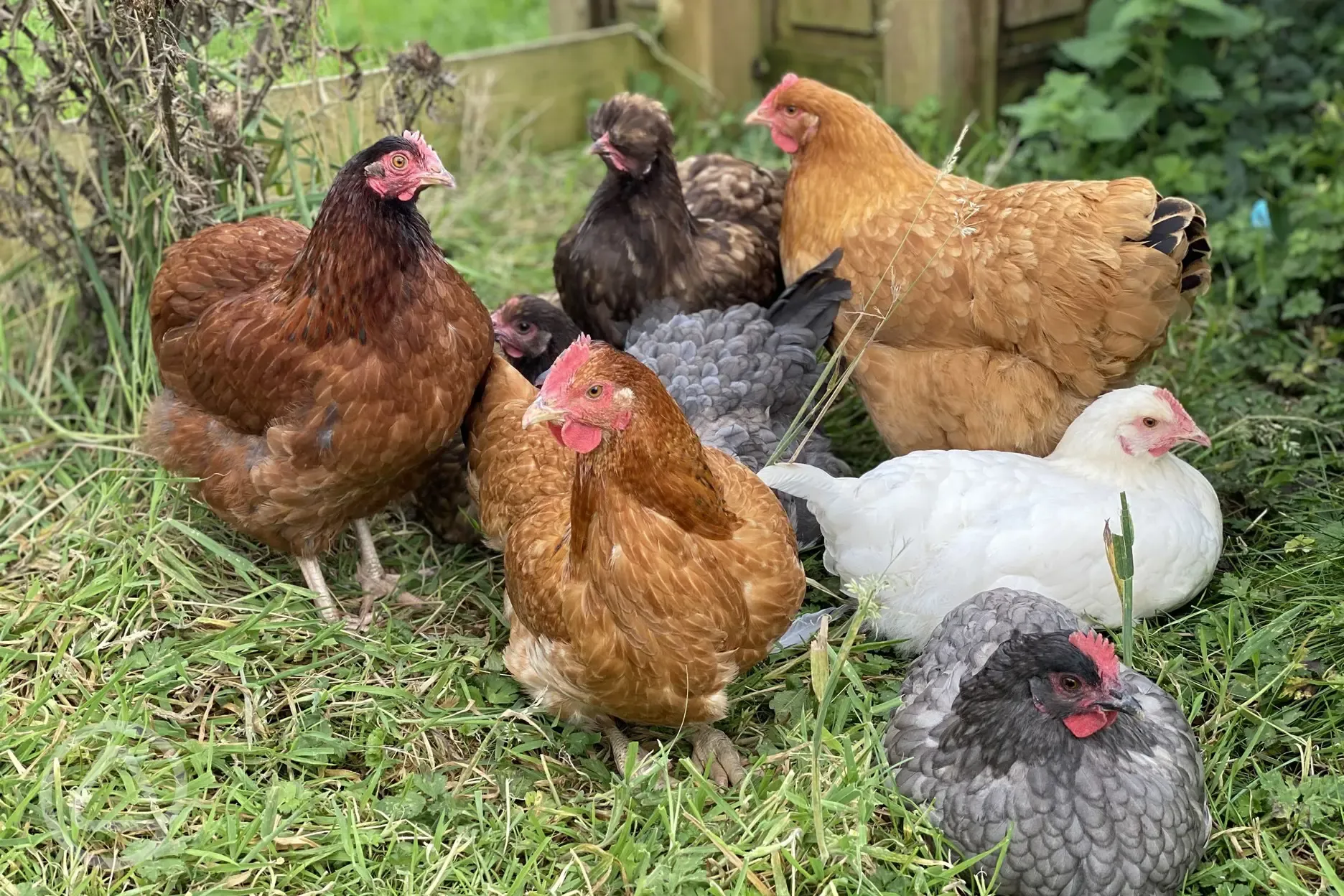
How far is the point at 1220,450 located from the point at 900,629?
1.19 m

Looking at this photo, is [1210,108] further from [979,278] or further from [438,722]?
[438,722]

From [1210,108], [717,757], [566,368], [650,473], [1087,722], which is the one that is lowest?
[717,757]

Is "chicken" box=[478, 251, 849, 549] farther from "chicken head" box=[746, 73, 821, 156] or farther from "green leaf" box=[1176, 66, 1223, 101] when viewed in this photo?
"green leaf" box=[1176, 66, 1223, 101]

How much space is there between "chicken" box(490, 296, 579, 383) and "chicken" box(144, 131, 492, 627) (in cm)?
42

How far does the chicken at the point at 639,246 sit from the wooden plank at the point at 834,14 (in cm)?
196

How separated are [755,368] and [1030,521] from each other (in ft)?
2.57

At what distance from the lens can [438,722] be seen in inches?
94.0

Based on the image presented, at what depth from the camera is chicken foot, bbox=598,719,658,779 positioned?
2211mm

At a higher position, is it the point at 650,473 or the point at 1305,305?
the point at 650,473

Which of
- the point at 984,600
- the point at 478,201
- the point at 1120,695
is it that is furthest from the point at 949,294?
the point at 478,201

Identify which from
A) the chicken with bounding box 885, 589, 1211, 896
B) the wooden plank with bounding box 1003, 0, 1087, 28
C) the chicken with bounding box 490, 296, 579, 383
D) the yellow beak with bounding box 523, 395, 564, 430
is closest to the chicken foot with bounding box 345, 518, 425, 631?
the chicken with bounding box 490, 296, 579, 383

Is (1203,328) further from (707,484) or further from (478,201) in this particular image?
(478,201)

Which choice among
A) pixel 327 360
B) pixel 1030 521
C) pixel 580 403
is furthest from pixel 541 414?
pixel 1030 521

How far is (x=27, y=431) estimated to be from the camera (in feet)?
10.8
